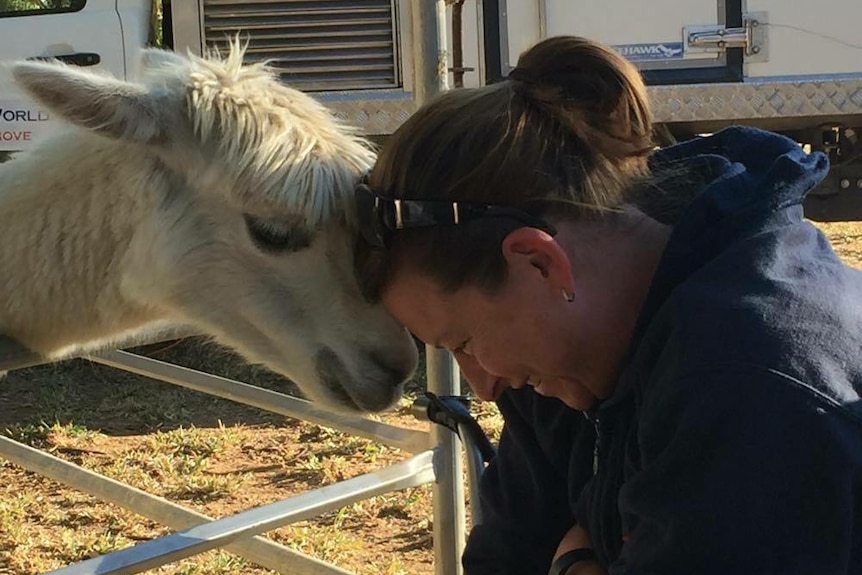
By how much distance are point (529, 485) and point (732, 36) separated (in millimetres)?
4968

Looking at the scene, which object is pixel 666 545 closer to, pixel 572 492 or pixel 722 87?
pixel 572 492

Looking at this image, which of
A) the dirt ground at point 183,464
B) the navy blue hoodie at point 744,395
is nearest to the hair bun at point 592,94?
the navy blue hoodie at point 744,395

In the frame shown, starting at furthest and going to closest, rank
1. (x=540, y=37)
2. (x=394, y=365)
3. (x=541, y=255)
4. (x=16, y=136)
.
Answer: (x=540, y=37)
(x=16, y=136)
(x=394, y=365)
(x=541, y=255)

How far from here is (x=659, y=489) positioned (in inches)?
47.6

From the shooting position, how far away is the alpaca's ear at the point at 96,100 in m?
2.06

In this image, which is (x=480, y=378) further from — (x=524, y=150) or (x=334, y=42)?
(x=334, y=42)

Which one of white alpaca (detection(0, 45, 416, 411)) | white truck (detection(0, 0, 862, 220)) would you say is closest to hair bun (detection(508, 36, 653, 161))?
white alpaca (detection(0, 45, 416, 411))

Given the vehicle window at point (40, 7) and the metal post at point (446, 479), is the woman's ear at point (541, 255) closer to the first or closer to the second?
the metal post at point (446, 479)

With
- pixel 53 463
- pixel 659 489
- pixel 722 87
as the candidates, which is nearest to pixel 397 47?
pixel 722 87

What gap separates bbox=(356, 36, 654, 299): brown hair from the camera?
1347 millimetres

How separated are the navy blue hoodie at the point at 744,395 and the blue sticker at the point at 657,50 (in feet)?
16.1

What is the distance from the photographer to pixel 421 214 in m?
1.39

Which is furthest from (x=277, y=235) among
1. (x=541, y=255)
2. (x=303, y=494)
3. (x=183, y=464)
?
(x=183, y=464)

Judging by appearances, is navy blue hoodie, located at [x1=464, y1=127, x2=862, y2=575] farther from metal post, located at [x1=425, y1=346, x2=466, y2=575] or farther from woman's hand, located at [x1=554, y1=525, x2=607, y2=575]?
metal post, located at [x1=425, y1=346, x2=466, y2=575]
